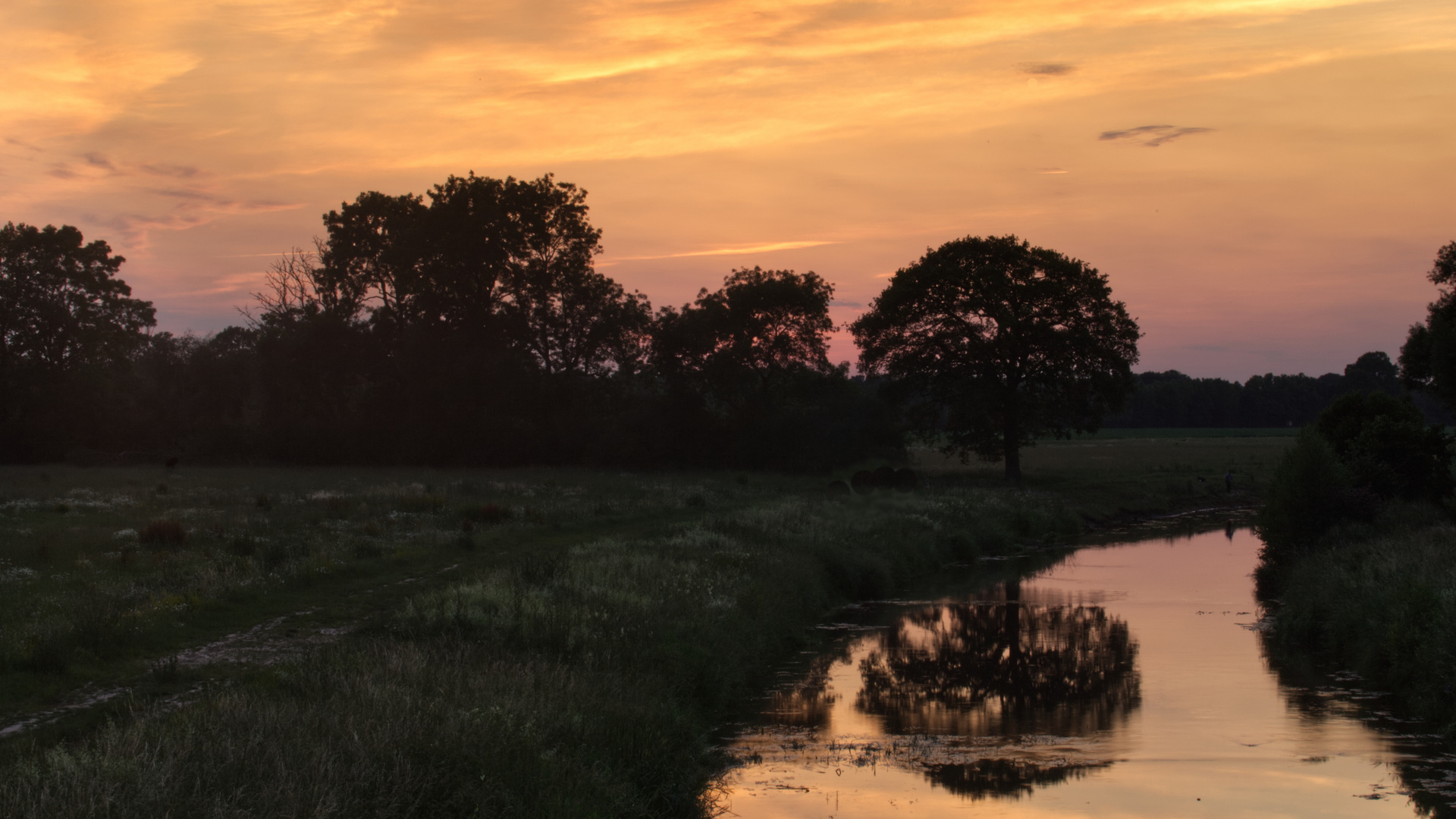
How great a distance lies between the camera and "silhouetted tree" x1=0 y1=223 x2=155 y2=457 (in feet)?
202

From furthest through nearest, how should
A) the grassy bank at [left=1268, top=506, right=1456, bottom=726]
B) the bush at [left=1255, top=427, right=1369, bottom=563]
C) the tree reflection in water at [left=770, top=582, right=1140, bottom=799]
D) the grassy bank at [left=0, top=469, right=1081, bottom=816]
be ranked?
the bush at [left=1255, top=427, right=1369, bottom=563] → the grassy bank at [left=1268, top=506, right=1456, bottom=726] → the tree reflection in water at [left=770, top=582, right=1140, bottom=799] → the grassy bank at [left=0, top=469, right=1081, bottom=816]

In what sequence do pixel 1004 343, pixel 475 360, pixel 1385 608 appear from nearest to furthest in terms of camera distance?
pixel 1385 608 → pixel 1004 343 → pixel 475 360

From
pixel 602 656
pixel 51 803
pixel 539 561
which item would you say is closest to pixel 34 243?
pixel 539 561

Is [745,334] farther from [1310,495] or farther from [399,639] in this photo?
[399,639]

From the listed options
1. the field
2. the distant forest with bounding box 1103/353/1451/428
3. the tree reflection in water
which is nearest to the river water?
the tree reflection in water

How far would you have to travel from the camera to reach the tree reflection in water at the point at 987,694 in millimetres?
12789

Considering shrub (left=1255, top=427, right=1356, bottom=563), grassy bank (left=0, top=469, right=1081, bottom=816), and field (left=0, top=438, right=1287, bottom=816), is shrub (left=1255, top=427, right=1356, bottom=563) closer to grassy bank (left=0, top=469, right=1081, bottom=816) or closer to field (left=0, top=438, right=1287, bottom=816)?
field (left=0, top=438, right=1287, bottom=816)

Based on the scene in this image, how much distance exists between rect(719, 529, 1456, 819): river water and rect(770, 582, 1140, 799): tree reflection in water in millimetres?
47

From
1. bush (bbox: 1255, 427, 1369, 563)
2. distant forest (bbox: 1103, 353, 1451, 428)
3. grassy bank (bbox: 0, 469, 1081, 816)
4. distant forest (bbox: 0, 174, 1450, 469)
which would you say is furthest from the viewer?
distant forest (bbox: 1103, 353, 1451, 428)

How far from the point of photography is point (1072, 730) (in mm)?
14391

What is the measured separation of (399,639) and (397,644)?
895 millimetres

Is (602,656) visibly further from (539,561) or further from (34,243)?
(34,243)

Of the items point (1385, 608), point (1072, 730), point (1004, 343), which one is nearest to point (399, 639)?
point (1072, 730)

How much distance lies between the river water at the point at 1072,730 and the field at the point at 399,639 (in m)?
1.18
